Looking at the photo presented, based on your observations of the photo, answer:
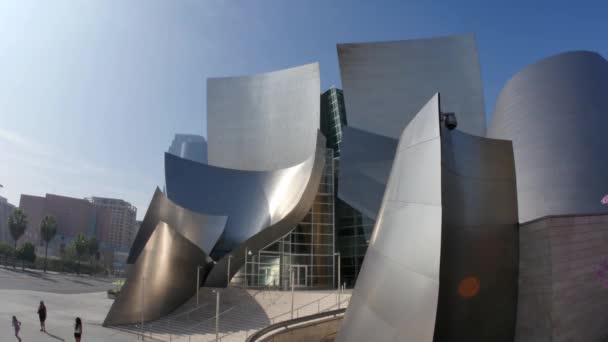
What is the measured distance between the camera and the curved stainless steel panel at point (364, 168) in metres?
19.5

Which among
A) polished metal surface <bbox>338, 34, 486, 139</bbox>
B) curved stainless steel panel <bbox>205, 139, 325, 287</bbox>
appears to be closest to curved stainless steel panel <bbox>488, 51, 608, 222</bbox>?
polished metal surface <bbox>338, 34, 486, 139</bbox>

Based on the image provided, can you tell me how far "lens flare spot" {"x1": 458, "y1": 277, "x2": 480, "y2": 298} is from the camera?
5516 millimetres

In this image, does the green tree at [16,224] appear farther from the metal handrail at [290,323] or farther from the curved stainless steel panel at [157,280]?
the metal handrail at [290,323]

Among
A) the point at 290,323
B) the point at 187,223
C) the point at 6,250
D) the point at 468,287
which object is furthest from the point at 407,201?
the point at 6,250

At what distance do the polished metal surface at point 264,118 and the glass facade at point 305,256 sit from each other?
4.91 meters

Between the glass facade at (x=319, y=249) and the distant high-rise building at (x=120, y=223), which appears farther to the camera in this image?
the distant high-rise building at (x=120, y=223)

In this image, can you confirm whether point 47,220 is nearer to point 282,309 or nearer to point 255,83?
point 255,83

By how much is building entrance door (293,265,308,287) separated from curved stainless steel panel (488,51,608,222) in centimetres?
1216

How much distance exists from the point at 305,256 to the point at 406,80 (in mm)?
12309

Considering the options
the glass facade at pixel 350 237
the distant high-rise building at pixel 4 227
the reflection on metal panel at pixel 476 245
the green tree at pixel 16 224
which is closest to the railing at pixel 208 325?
the reflection on metal panel at pixel 476 245

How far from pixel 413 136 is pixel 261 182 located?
2005 cm

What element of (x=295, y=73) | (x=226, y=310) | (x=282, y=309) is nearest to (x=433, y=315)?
(x=282, y=309)

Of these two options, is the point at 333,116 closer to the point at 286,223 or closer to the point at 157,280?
the point at 286,223

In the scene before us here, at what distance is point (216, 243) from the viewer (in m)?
21.9
